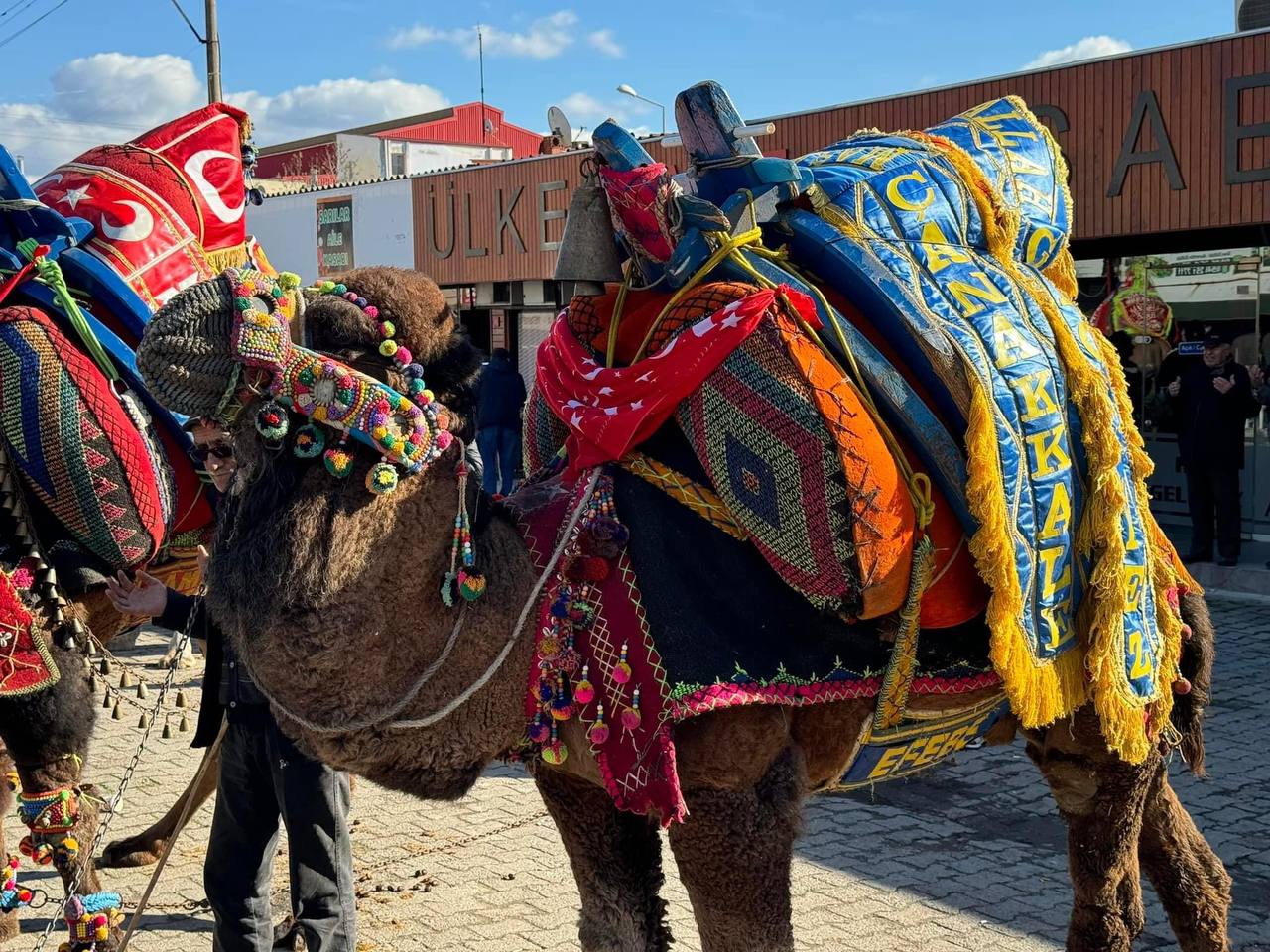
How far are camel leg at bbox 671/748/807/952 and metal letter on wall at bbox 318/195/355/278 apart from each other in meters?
17.7

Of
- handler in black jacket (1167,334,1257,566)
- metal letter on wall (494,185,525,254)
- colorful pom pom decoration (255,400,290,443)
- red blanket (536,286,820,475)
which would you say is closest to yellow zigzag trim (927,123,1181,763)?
red blanket (536,286,820,475)

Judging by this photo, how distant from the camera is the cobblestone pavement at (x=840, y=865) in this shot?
4.53 meters

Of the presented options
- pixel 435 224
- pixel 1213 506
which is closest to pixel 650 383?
pixel 1213 506

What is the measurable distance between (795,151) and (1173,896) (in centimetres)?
983

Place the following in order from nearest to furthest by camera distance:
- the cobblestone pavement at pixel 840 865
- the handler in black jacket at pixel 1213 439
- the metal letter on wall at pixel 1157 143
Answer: the cobblestone pavement at pixel 840 865
the metal letter on wall at pixel 1157 143
the handler in black jacket at pixel 1213 439

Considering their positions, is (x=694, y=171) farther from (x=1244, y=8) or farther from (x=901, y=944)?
(x=1244, y=8)

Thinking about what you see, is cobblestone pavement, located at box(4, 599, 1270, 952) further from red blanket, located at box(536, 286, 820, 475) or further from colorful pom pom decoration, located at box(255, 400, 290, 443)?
colorful pom pom decoration, located at box(255, 400, 290, 443)

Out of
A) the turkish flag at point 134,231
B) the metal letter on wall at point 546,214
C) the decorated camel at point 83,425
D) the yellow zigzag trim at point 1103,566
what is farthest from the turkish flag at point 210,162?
the metal letter on wall at point 546,214

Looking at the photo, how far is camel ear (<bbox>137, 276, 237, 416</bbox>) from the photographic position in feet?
8.07

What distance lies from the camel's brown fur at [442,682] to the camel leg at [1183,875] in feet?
2.66

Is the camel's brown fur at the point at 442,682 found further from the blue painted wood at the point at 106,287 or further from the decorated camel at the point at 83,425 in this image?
the blue painted wood at the point at 106,287

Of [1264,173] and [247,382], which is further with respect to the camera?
[1264,173]

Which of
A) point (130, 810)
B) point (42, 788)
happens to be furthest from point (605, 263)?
point (130, 810)

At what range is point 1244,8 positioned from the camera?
11.0 m
